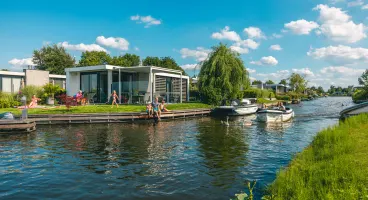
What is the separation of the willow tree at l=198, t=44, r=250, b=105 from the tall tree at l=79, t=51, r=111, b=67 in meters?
37.2

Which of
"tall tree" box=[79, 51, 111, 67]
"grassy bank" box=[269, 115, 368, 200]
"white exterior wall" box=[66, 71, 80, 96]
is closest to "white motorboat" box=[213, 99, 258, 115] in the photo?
"white exterior wall" box=[66, 71, 80, 96]

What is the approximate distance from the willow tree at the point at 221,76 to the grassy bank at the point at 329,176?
23438 mm

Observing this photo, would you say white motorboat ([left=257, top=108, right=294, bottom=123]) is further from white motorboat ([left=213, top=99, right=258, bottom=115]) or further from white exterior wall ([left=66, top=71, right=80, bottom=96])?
white exterior wall ([left=66, top=71, right=80, bottom=96])

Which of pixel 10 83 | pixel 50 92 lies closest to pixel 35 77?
pixel 10 83

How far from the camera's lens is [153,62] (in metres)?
72.9

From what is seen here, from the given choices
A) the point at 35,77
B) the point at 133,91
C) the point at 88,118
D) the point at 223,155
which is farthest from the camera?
the point at 35,77

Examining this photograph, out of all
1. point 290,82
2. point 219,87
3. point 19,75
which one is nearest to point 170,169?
point 219,87

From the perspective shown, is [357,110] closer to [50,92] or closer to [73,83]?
[50,92]

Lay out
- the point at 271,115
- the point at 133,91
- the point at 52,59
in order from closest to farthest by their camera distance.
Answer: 1. the point at 271,115
2. the point at 133,91
3. the point at 52,59

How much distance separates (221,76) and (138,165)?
23.8 meters

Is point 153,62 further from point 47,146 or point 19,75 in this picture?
point 47,146

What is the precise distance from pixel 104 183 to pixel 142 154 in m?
3.33

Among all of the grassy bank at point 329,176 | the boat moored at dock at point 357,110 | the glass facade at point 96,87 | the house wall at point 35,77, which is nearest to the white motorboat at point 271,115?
the boat moored at dock at point 357,110

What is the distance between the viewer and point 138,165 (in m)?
9.15
